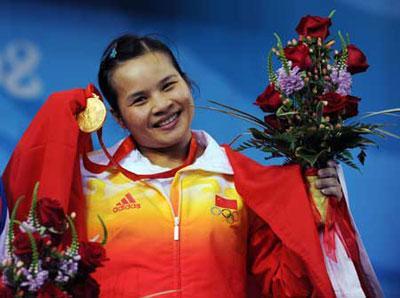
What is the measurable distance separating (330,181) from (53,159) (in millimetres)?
765

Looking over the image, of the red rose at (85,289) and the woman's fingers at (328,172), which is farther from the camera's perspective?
the woman's fingers at (328,172)

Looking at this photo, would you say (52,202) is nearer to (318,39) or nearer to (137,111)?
(137,111)

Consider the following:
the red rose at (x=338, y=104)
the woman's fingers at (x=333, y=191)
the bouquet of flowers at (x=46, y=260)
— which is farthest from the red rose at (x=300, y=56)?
the bouquet of flowers at (x=46, y=260)

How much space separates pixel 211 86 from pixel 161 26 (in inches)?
12.1

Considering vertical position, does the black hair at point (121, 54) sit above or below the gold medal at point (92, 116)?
above

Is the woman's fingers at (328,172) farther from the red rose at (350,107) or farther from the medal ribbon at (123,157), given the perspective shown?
the medal ribbon at (123,157)

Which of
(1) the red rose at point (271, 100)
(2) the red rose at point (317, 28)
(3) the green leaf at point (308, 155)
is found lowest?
(3) the green leaf at point (308, 155)

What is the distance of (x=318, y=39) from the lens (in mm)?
2254

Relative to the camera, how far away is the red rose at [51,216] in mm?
1711

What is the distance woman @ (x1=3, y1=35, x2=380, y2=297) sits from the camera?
224 cm

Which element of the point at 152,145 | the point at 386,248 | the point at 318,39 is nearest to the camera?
the point at 318,39

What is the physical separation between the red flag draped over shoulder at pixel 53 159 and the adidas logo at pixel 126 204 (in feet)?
0.33

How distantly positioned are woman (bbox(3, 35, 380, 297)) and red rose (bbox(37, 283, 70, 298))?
58 centimetres

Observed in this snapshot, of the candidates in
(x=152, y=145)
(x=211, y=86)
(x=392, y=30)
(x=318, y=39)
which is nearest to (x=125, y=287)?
(x=152, y=145)
